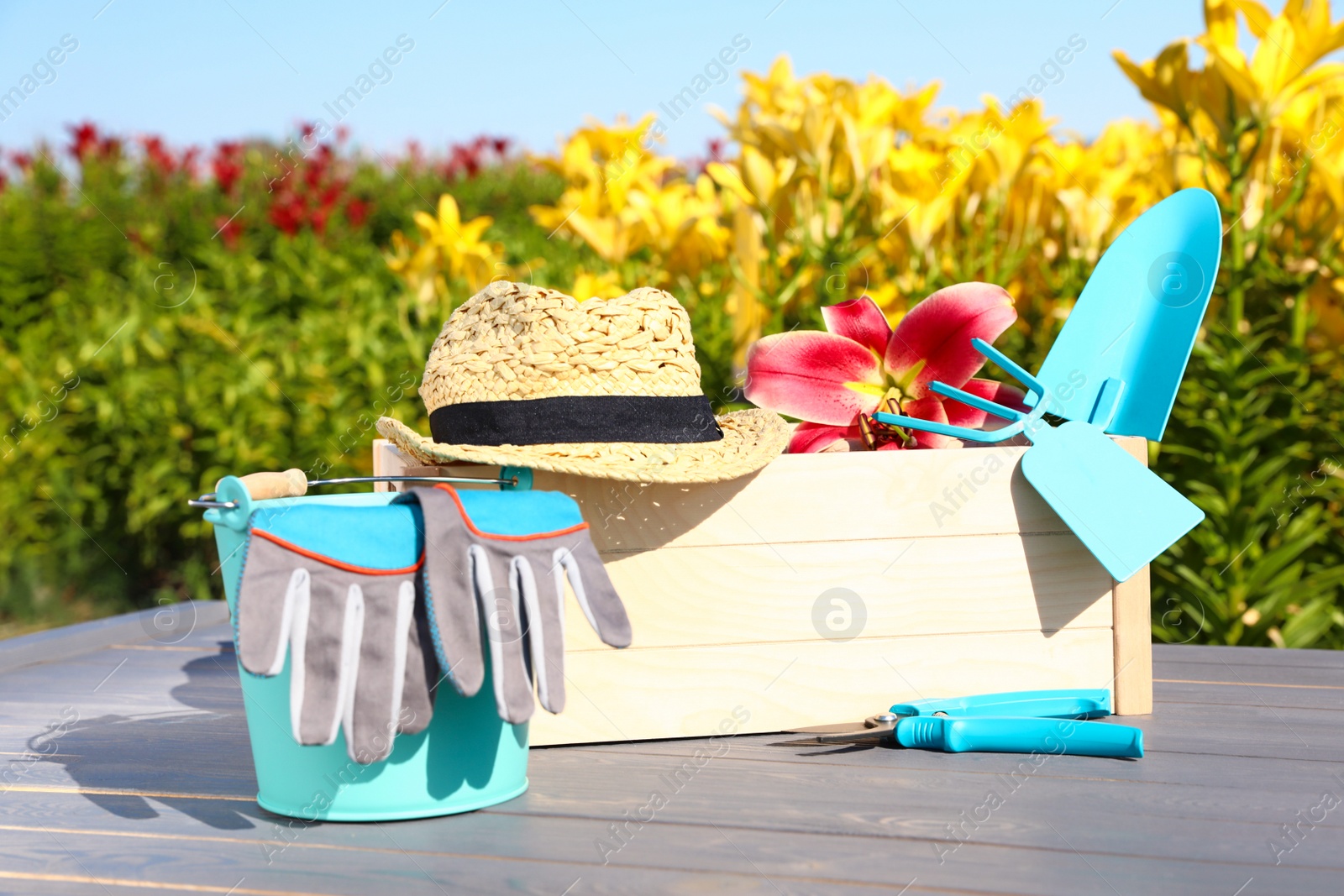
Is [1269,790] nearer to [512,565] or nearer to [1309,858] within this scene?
[1309,858]

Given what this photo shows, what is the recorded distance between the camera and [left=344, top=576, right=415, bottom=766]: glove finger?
0.81 metres

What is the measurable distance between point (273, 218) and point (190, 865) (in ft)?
11.0

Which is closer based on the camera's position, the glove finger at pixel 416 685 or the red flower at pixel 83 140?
the glove finger at pixel 416 685

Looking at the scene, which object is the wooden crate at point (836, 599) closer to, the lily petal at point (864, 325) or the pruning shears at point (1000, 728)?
the pruning shears at point (1000, 728)

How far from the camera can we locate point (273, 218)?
150 inches

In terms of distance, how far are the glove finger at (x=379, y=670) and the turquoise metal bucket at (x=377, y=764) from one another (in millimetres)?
66

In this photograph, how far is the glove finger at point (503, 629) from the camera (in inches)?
33.3

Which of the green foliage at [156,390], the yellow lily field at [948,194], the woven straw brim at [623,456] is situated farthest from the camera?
the green foliage at [156,390]

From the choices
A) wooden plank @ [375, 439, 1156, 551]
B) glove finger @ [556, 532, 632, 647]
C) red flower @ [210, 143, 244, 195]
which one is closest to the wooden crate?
wooden plank @ [375, 439, 1156, 551]

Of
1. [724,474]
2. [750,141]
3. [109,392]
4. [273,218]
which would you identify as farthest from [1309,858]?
[273,218]

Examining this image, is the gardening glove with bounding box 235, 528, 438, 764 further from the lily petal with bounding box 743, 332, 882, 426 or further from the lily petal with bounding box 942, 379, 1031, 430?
the lily petal with bounding box 942, 379, 1031, 430

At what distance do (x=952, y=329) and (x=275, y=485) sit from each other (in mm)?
778

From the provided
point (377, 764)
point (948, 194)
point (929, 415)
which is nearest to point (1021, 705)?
point (929, 415)

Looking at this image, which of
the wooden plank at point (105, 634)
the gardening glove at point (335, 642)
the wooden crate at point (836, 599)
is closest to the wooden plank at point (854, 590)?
the wooden crate at point (836, 599)
